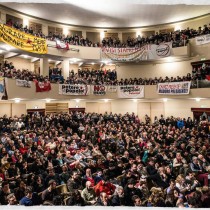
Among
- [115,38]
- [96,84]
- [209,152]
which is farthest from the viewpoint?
[115,38]

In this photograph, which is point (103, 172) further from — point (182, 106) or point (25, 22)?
point (25, 22)

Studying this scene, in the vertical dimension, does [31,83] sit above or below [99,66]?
below

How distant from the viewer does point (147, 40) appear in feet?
82.0

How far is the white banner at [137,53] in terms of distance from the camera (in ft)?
77.1

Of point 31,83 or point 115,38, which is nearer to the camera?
point 31,83

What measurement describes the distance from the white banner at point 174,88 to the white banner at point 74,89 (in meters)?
6.23

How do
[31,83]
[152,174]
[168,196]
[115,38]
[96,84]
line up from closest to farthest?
[168,196] < [152,174] < [31,83] < [96,84] < [115,38]

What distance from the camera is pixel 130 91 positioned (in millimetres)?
23719

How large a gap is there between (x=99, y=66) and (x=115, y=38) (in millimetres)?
3348

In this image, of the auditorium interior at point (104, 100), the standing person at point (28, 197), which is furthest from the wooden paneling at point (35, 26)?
the standing person at point (28, 197)

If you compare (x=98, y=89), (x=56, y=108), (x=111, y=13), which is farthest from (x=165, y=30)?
(x=56, y=108)

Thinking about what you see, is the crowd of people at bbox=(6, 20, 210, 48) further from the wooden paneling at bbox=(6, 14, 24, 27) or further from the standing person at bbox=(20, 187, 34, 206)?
the standing person at bbox=(20, 187, 34, 206)

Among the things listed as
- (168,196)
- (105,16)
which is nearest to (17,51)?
(105,16)

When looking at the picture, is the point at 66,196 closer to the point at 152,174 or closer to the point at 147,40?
the point at 152,174
